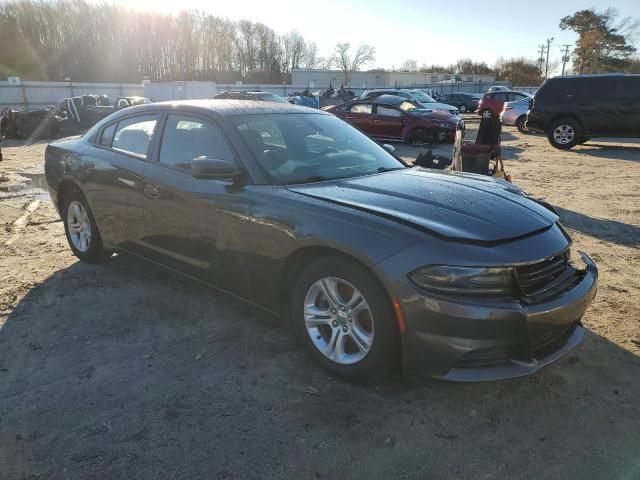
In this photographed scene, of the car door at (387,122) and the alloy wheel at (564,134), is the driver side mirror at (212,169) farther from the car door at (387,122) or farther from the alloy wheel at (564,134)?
the alloy wheel at (564,134)

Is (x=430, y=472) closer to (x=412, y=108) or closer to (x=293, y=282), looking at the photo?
(x=293, y=282)

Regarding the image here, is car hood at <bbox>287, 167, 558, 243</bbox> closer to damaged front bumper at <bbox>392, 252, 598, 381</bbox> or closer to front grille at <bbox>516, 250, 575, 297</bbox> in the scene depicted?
front grille at <bbox>516, 250, 575, 297</bbox>

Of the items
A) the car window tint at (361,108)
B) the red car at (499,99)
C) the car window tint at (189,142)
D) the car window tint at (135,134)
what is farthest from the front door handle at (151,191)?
the red car at (499,99)

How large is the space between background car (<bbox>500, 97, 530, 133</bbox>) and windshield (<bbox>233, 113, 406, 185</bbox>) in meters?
Result: 17.7

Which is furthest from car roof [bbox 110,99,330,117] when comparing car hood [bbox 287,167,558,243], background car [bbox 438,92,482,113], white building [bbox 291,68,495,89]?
white building [bbox 291,68,495,89]

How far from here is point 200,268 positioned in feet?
12.2

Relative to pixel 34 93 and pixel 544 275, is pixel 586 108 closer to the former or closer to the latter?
pixel 544 275

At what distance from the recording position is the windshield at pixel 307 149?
138 inches

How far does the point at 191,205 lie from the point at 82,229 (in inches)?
80.9

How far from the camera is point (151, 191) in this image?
396cm

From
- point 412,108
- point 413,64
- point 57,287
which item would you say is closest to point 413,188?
point 57,287

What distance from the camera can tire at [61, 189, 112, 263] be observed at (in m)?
4.89

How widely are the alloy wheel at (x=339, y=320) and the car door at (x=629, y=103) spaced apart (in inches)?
536

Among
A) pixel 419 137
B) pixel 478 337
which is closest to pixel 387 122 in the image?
pixel 419 137
